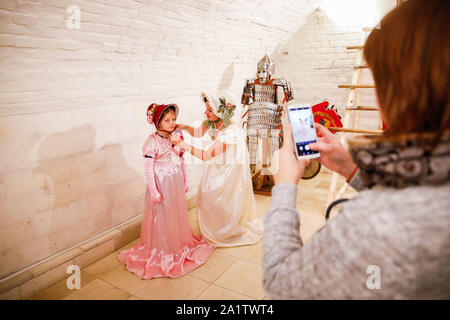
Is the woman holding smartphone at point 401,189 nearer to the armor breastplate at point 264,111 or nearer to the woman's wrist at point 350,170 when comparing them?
the woman's wrist at point 350,170

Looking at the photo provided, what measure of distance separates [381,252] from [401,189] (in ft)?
0.40

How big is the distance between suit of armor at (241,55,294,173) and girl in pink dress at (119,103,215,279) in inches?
44.5

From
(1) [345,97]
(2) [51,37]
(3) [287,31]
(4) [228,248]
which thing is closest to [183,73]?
(2) [51,37]

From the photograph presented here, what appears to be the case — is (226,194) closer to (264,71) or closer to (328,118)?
(264,71)

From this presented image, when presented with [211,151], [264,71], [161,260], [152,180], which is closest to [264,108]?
[264,71]

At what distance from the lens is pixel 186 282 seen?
2.28 m

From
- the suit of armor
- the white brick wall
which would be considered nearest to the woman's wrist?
the white brick wall

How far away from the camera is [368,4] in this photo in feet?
13.5

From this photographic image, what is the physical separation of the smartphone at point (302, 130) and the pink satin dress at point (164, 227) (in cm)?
137

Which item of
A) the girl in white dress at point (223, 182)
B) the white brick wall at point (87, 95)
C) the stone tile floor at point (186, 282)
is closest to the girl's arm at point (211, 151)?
the girl in white dress at point (223, 182)

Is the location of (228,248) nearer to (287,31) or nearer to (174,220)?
(174,220)

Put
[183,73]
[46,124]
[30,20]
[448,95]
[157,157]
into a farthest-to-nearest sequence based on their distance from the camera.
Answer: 1. [183,73]
2. [157,157]
3. [46,124]
4. [30,20]
5. [448,95]

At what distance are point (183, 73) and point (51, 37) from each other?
1.43 metres

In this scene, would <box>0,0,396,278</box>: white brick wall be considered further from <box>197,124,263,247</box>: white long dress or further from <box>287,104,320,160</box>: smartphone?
<box>287,104,320,160</box>: smartphone
